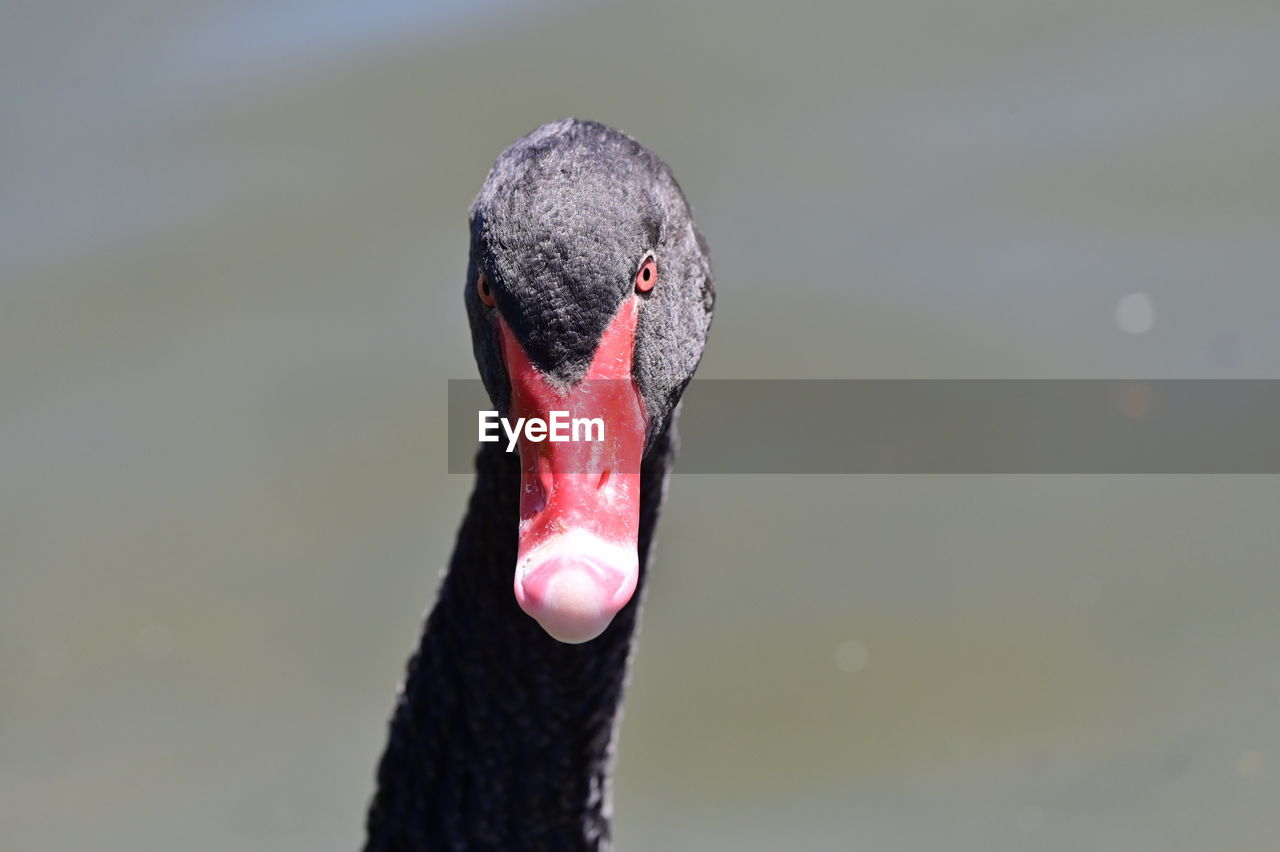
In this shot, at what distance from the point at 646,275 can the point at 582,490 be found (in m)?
0.37

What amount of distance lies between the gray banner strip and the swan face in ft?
6.13

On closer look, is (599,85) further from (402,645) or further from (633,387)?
(633,387)

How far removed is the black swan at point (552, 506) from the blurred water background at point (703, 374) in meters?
0.80

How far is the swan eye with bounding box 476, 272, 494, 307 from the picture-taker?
2.28 meters

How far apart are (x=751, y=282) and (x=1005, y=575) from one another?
105cm

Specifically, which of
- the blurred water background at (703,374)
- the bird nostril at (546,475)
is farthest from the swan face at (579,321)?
the blurred water background at (703,374)

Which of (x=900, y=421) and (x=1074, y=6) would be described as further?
(x=1074, y=6)

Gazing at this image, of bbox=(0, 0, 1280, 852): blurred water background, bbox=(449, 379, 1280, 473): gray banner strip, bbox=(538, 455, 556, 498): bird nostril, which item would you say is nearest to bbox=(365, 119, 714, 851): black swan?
bbox=(538, 455, 556, 498): bird nostril

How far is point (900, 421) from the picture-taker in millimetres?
4359

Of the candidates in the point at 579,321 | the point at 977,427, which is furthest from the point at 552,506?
the point at 977,427

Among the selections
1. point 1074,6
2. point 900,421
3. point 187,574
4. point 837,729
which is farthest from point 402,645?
point 1074,6

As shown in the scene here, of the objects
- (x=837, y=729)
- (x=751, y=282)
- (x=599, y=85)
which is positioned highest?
(x=599, y=85)

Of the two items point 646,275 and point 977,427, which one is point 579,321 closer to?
point 646,275

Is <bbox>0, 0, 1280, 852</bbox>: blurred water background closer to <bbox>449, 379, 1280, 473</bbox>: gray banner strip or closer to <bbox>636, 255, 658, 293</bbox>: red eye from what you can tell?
<bbox>449, 379, 1280, 473</bbox>: gray banner strip
